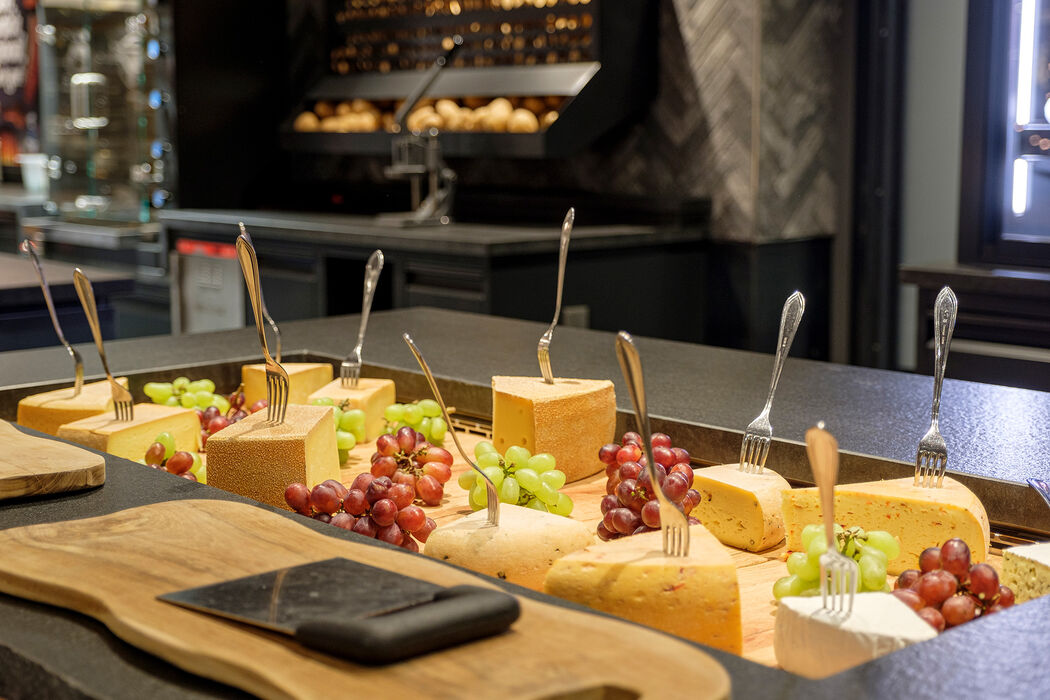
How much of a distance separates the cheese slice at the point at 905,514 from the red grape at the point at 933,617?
23cm

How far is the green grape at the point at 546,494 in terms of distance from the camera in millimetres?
1262

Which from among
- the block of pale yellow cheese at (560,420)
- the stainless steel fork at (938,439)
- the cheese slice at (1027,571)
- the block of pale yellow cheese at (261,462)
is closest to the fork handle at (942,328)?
the stainless steel fork at (938,439)

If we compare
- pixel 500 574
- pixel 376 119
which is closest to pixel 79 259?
pixel 376 119

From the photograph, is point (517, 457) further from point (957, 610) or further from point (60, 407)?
point (60, 407)

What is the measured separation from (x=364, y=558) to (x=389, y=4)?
180 inches

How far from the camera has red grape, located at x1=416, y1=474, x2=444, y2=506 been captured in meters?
1.37

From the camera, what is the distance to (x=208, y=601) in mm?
816

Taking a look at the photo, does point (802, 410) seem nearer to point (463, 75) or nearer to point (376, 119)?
point (463, 75)

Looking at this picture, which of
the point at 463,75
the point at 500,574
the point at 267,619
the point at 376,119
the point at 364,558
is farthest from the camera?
the point at 376,119

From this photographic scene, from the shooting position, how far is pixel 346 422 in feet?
5.36

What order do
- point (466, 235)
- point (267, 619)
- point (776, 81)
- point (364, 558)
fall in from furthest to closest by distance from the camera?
1. point (776, 81)
2. point (466, 235)
3. point (364, 558)
4. point (267, 619)

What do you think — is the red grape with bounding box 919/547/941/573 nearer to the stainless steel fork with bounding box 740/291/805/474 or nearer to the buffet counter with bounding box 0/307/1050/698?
the buffet counter with bounding box 0/307/1050/698

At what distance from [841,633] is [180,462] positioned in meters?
0.83

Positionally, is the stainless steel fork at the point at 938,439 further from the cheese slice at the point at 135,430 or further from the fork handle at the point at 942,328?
the cheese slice at the point at 135,430
